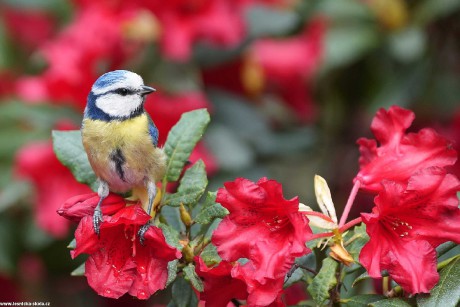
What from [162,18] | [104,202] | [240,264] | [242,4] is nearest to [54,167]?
[162,18]

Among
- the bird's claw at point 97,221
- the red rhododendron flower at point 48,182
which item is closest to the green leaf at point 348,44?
the red rhododendron flower at point 48,182

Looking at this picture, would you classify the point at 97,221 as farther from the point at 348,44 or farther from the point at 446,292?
the point at 348,44

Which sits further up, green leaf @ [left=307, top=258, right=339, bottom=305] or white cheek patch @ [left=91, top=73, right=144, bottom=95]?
white cheek patch @ [left=91, top=73, right=144, bottom=95]

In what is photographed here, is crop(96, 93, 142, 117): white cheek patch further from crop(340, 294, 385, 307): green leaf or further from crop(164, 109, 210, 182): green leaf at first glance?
crop(340, 294, 385, 307): green leaf

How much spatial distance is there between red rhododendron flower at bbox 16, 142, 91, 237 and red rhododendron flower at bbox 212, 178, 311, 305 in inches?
38.7

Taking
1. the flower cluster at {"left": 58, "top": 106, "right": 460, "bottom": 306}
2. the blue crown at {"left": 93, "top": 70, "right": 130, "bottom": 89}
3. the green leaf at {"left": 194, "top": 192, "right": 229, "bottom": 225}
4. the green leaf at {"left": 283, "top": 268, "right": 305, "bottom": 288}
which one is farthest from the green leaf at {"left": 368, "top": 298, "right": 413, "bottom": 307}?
the blue crown at {"left": 93, "top": 70, "right": 130, "bottom": 89}

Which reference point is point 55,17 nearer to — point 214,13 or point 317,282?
point 214,13

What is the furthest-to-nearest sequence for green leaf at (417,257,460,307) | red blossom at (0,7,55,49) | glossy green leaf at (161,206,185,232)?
red blossom at (0,7,55,49) → glossy green leaf at (161,206,185,232) → green leaf at (417,257,460,307)

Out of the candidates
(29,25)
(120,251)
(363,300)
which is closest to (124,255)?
(120,251)

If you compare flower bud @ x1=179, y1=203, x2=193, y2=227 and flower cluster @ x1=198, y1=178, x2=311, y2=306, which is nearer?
flower cluster @ x1=198, y1=178, x2=311, y2=306

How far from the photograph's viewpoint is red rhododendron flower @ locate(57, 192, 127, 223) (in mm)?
1026

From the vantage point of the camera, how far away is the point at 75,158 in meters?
1.20

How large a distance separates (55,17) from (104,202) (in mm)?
1535

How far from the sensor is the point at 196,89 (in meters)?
2.19
